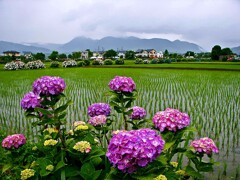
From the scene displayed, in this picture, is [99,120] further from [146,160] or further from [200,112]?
[200,112]

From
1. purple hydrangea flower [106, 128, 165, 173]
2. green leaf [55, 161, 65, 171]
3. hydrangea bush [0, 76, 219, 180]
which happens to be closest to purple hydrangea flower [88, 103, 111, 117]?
hydrangea bush [0, 76, 219, 180]

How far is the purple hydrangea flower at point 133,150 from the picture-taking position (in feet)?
5.60

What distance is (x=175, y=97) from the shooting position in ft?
34.1

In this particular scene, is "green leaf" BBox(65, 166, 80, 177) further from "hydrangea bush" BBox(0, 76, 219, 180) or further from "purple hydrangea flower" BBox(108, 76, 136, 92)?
"purple hydrangea flower" BBox(108, 76, 136, 92)

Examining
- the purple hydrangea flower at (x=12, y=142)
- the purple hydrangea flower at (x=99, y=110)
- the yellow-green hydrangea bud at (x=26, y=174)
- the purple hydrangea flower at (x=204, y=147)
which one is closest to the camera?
the yellow-green hydrangea bud at (x=26, y=174)

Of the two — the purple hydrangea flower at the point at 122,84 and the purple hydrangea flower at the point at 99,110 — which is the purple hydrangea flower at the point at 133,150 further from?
the purple hydrangea flower at the point at 99,110

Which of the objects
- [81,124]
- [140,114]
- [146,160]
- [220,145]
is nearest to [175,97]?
[220,145]

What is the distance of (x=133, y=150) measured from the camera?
67.3 inches

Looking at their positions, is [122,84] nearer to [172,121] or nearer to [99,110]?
[99,110]

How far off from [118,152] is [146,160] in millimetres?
202

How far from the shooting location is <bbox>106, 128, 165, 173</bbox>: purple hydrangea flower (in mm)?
1706

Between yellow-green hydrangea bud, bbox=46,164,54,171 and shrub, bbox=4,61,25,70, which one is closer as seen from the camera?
yellow-green hydrangea bud, bbox=46,164,54,171

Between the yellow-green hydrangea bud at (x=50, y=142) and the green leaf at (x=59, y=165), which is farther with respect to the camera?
the yellow-green hydrangea bud at (x=50, y=142)

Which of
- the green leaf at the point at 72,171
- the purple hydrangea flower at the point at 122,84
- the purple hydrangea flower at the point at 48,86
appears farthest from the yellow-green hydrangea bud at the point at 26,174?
the purple hydrangea flower at the point at 122,84
